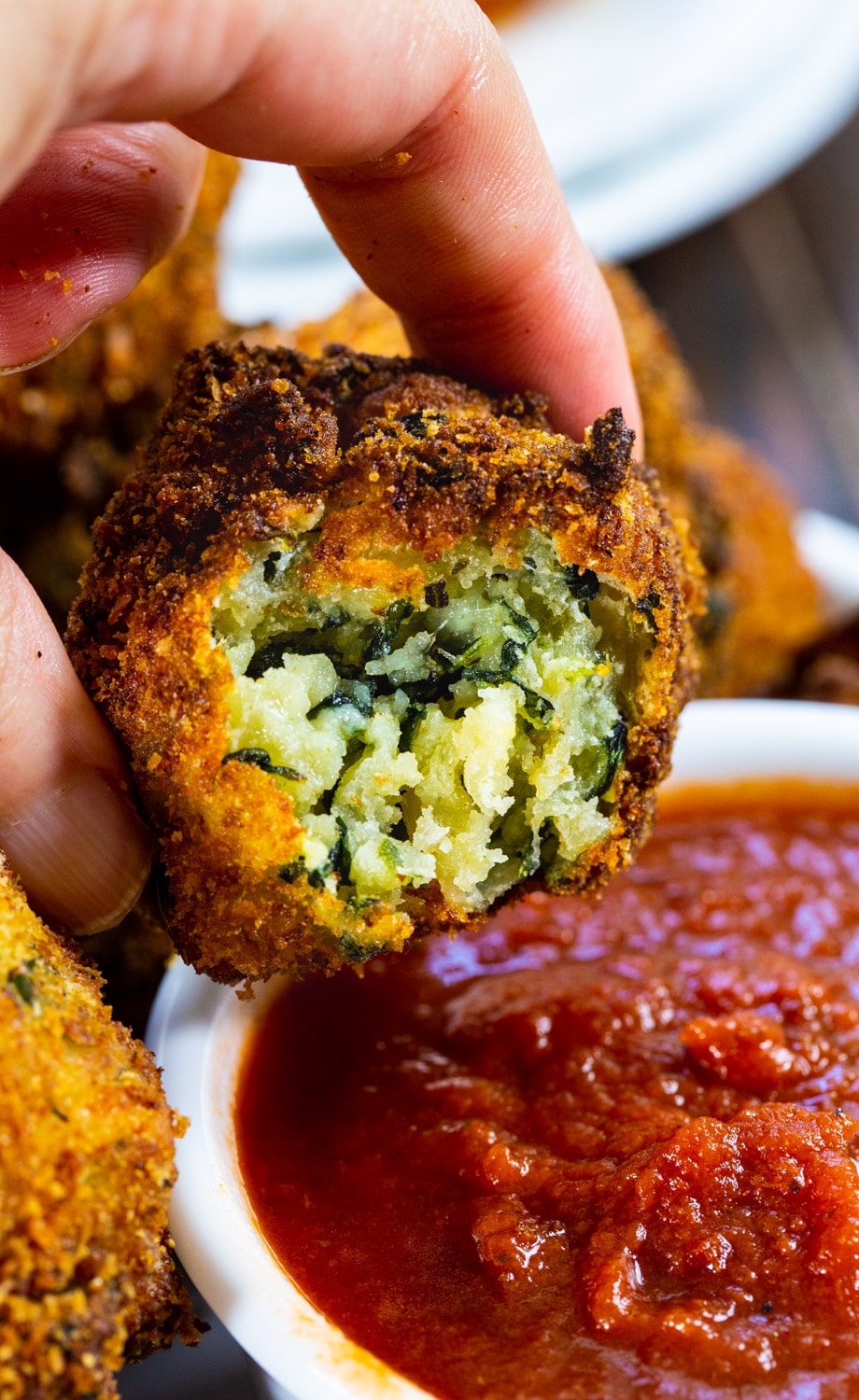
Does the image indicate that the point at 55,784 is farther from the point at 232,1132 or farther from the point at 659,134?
the point at 659,134

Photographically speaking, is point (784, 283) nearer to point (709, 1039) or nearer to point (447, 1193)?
point (709, 1039)

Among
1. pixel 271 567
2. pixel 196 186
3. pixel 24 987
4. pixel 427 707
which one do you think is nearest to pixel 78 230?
pixel 196 186

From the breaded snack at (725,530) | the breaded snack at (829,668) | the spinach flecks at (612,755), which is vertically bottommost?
the breaded snack at (829,668)

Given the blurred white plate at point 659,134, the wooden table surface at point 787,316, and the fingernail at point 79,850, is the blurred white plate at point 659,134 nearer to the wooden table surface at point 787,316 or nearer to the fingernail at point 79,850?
the wooden table surface at point 787,316

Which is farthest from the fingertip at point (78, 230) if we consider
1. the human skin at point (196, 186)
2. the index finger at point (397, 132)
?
the index finger at point (397, 132)

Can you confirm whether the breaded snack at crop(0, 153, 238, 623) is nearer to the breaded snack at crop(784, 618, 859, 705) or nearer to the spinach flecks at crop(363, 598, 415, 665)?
the spinach flecks at crop(363, 598, 415, 665)
